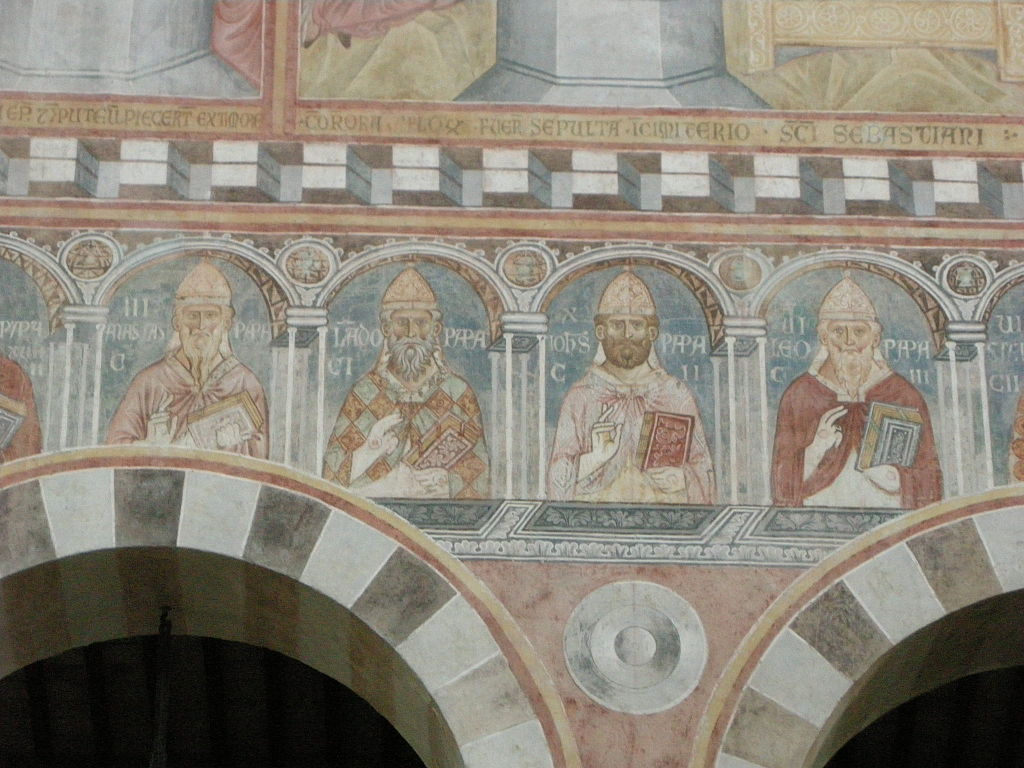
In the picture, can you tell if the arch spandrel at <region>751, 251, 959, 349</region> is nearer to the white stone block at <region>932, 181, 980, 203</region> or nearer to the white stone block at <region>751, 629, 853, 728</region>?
the white stone block at <region>932, 181, 980, 203</region>

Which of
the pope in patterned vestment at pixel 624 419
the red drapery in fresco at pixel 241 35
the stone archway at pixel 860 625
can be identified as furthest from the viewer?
the red drapery in fresco at pixel 241 35

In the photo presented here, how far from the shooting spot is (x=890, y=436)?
1038 centimetres

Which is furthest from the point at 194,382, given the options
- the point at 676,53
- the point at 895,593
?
the point at 895,593

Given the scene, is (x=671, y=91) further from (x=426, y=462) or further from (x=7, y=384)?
(x=7, y=384)

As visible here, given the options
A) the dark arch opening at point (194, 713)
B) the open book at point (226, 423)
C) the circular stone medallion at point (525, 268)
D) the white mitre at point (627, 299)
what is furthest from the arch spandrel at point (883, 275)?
the dark arch opening at point (194, 713)

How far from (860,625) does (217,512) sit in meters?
3.00

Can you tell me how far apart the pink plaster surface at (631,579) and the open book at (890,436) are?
0.74 metres

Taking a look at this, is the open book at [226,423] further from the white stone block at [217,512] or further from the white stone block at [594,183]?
the white stone block at [594,183]

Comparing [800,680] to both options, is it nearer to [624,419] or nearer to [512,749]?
[512,749]

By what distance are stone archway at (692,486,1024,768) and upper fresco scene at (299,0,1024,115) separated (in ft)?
7.36

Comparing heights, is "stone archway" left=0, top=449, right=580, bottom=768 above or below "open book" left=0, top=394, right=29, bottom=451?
below

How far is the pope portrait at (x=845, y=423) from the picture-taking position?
10250mm

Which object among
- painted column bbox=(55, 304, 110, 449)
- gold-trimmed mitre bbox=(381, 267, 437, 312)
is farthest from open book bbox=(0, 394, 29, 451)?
gold-trimmed mitre bbox=(381, 267, 437, 312)

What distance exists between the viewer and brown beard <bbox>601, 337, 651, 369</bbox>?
1053 cm
